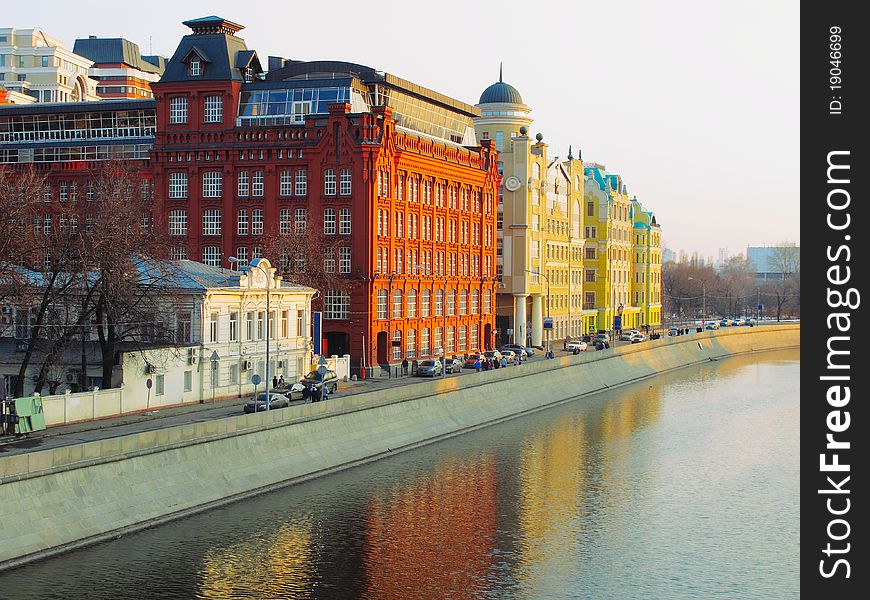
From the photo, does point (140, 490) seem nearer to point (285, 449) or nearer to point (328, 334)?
point (285, 449)

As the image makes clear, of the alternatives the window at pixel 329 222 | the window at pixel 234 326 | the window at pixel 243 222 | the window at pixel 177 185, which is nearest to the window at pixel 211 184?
the window at pixel 177 185

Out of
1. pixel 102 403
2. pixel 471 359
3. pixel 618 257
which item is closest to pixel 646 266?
pixel 618 257

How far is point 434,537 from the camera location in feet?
161

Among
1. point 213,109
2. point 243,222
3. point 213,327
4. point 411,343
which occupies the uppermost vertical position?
point 213,109

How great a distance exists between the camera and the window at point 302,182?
10094 cm

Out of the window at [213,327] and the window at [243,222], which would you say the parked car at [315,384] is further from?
the window at [243,222]

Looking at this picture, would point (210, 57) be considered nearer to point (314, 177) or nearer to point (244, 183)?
point (244, 183)

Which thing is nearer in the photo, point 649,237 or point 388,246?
point 388,246

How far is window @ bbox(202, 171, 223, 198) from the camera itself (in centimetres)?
10331

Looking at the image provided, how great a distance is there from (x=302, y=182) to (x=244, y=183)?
206 inches

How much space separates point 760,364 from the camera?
14512cm
